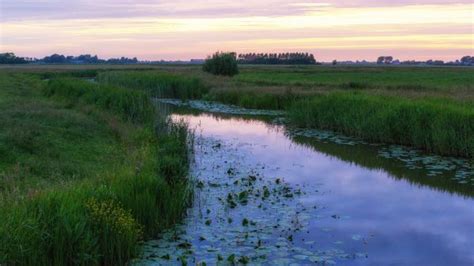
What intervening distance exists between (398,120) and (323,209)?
9296 millimetres

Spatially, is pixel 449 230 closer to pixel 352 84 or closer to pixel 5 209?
pixel 5 209

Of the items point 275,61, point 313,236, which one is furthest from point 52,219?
point 275,61

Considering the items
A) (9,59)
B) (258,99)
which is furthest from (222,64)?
(9,59)

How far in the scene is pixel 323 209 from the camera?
10.5 metres

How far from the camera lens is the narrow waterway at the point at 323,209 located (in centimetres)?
784

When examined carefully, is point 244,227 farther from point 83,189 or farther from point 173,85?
point 173,85

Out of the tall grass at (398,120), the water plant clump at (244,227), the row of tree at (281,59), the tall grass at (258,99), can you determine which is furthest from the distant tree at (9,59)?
the water plant clump at (244,227)

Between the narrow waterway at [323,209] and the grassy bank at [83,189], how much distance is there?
22.1 inches

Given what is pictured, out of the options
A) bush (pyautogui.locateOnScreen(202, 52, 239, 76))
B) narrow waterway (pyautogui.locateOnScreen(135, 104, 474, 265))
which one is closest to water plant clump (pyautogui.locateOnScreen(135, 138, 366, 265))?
narrow waterway (pyautogui.locateOnScreen(135, 104, 474, 265))

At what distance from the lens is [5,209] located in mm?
6660

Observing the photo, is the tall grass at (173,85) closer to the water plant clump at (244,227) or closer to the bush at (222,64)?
the bush at (222,64)

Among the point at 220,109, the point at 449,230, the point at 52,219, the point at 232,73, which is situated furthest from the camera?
the point at 232,73

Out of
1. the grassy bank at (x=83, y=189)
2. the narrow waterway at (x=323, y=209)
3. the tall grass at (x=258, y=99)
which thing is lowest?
the narrow waterway at (x=323, y=209)

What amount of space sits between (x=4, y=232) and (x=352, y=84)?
124 ft
